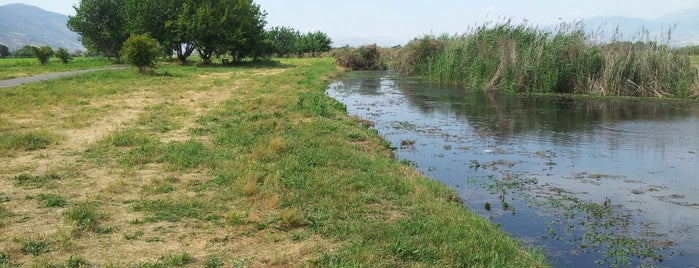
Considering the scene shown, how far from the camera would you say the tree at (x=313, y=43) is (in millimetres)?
71500

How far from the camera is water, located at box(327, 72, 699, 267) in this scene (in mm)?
6340

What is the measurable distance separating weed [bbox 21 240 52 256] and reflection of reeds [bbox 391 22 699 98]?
22.4 metres

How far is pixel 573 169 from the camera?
9.81 m

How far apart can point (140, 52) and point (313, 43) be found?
4591cm

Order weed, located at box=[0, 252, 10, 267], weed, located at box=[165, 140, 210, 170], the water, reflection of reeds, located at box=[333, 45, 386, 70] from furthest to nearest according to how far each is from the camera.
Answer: reflection of reeds, located at box=[333, 45, 386, 70]
weed, located at box=[165, 140, 210, 170]
the water
weed, located at box=[0, 252, 10, 267]

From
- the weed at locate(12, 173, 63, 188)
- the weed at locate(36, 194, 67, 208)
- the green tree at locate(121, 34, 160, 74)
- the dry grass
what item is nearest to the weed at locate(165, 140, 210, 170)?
the dry grass

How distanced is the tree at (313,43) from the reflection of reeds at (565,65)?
44.6 m

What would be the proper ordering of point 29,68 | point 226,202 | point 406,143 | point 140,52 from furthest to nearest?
point 29,68 < point 140,52 < point 406,143 < point 226,202

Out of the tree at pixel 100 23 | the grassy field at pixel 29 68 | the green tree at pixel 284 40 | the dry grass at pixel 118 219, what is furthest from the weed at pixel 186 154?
the green tree at pixel 284 40

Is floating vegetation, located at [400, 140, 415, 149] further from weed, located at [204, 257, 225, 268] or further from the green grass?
weed, located at [204, 257, 225, 268]

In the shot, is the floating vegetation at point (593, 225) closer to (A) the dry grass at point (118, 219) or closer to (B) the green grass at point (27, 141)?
(A) the dry grass at point (118, 219)

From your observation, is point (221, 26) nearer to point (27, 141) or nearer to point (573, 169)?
point (27, 141)

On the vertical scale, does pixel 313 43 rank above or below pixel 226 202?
above

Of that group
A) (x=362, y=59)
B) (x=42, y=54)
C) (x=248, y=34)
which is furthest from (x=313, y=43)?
(x=42, y=54)
